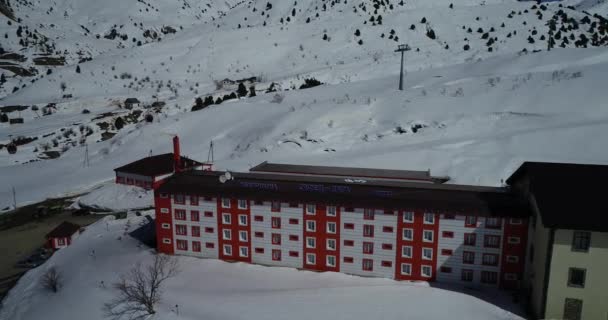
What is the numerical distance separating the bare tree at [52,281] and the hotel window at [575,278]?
113 feet

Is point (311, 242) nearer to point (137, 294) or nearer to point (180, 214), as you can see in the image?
point (180, 214)

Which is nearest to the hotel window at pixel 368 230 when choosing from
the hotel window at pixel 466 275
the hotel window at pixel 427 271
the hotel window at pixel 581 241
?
the hotel window at pixel 427 271

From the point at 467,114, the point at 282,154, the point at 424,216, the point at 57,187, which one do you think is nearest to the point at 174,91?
the point at 57,187

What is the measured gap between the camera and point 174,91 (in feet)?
336

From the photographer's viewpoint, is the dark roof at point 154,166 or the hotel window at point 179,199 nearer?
the hotel window at point 179,199

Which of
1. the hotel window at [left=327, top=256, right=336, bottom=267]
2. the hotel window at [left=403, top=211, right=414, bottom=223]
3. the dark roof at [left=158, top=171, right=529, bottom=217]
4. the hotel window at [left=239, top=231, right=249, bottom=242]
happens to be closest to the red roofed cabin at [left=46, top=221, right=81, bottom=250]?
the dark roof at [left=158, top=171, right=529, bottom=217]

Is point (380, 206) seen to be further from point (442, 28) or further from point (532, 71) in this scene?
point (442, 28)

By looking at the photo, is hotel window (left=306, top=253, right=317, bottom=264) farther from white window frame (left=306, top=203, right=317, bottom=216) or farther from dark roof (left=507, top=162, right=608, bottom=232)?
dark roof (left=507, top=162, right=608, bottom=232)

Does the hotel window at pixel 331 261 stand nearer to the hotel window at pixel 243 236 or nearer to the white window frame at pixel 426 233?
the hotel window at pixel 243 236

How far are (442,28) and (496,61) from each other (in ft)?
121

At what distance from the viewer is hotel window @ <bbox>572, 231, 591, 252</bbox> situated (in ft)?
72.3

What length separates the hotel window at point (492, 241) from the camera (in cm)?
2764

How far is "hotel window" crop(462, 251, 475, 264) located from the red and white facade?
6 centimetres

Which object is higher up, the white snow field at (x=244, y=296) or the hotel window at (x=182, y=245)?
the hotel window at (x=182, y=245)
